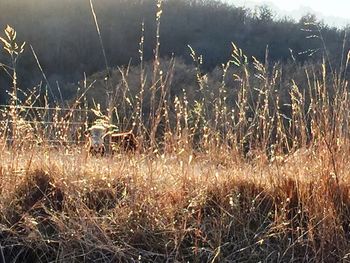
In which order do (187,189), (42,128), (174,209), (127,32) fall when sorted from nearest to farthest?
(174,209), (187,189), (42,128), (127,32)

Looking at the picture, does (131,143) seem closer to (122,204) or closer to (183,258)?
(122,204)

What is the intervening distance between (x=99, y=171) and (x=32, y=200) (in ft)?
1.57

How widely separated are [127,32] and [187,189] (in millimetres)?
57287

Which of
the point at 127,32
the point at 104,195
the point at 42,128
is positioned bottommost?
the point at 127,32

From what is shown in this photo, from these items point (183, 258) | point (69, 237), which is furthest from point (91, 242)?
point (183, 258)

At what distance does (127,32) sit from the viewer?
5969 cm

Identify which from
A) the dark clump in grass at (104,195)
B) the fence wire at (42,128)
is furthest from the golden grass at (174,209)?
the fence wire at (42,128)

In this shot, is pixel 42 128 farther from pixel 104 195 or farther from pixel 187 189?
pixel 187 189

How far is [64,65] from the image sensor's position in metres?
54.1

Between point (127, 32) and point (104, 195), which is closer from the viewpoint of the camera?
point (104, 195)

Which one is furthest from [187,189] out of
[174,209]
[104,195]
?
[104,195]

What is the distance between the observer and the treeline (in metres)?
53.9

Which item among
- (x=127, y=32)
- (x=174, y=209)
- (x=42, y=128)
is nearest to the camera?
(x=174, y=209)

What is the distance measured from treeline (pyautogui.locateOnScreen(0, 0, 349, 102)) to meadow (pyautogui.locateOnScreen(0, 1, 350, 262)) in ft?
151
